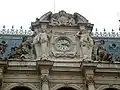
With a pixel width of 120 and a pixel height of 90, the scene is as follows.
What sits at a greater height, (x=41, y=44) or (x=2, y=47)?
(x=41, y=44)

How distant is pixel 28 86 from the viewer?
24781mm

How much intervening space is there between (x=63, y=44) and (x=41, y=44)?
1617mm

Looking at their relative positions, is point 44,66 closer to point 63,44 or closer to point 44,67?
point 44,67

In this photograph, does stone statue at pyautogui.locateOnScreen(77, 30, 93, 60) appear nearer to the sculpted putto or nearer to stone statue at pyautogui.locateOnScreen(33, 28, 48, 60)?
the sculpted putto

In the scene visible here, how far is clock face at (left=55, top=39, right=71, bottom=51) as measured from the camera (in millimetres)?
27103

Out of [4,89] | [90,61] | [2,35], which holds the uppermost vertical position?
[2,35]

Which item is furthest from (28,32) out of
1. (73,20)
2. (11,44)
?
(73,20)

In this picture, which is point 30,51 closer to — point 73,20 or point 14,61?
point 14,61

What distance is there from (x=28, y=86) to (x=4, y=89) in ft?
4.91

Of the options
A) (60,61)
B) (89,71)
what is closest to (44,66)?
(60,61)

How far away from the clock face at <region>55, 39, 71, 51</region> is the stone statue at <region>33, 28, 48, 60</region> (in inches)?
37.1

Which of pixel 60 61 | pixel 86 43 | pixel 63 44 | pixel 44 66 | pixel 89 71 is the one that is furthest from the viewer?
pixel 63 44

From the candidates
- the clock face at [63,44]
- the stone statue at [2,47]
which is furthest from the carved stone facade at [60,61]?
the stone statue at [2,47]

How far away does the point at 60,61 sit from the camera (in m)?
26.1
